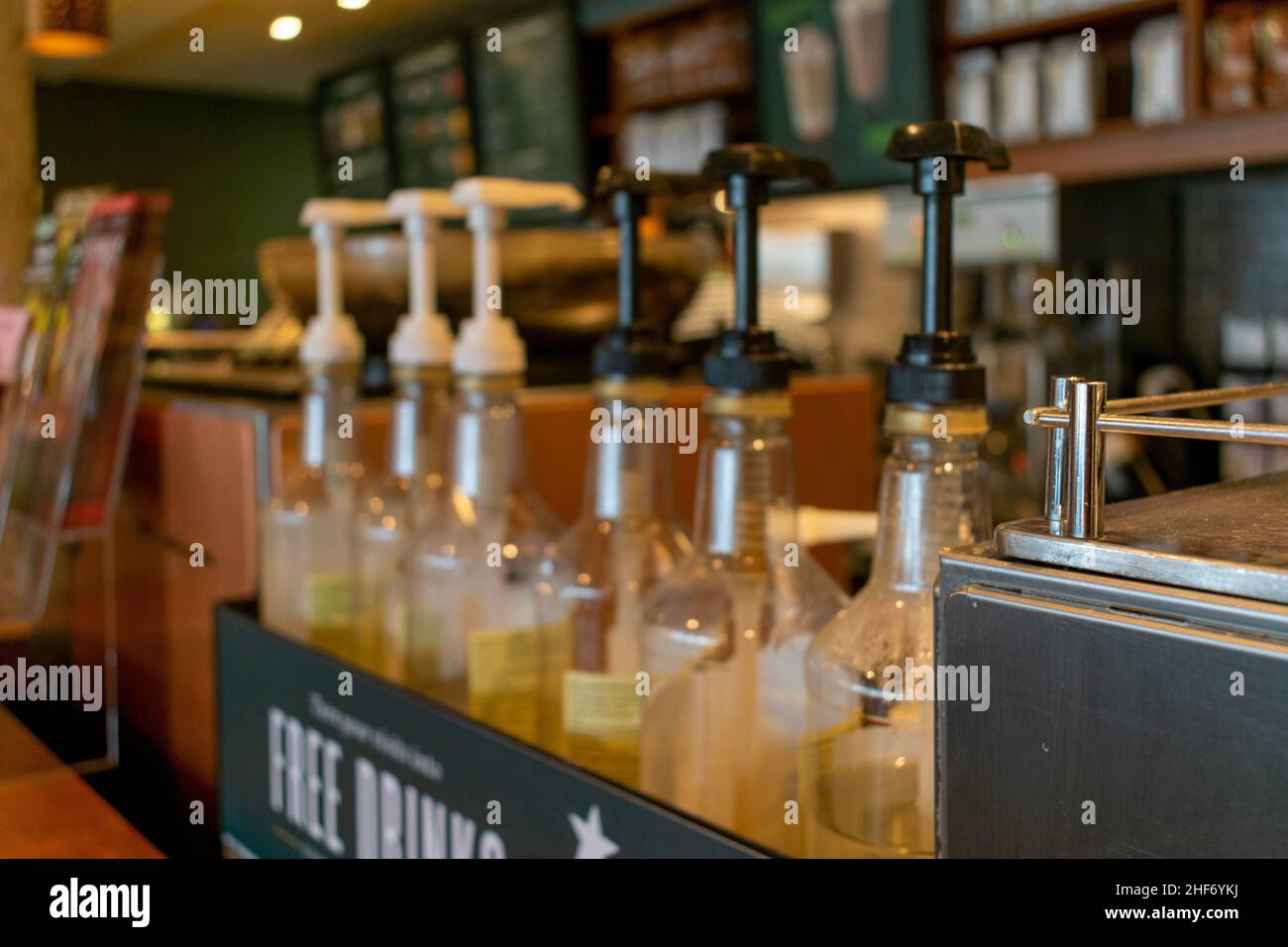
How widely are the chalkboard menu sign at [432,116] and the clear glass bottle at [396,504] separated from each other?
12.7 feet

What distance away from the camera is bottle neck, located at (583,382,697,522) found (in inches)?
29.7

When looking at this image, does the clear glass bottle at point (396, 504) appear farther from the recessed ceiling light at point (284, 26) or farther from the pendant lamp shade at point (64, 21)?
the pendant lamp shade at point (64, 21)

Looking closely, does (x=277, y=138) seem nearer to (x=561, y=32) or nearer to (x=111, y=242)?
(x=561, y=32)

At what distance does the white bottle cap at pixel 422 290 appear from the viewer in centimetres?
94

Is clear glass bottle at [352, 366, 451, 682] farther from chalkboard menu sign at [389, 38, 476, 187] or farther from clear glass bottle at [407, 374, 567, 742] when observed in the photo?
chalkboard menu sign at [389, 38, 476, 187]

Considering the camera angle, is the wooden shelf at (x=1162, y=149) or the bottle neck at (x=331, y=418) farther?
the wooden shelf at (x=1162, y=149)

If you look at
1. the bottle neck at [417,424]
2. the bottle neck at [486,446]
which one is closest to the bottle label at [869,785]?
the bottle neck at [486,446]

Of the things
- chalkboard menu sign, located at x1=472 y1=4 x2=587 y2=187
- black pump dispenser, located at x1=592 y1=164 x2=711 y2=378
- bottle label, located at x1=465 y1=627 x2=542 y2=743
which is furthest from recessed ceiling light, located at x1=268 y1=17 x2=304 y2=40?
chalkboard menu sign, located at x1=472 y1=4 x2=587 y2=187

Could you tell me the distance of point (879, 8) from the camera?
10.4 ft

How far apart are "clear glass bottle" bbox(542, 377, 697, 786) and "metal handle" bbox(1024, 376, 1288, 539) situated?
357 millimetres

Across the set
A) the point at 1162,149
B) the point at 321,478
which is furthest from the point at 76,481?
the point at 1162,149

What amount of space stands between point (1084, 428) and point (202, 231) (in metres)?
5.71

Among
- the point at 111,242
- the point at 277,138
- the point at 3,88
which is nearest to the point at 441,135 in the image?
the point at 277,138

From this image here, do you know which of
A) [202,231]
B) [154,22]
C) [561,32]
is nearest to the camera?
[154,22]
